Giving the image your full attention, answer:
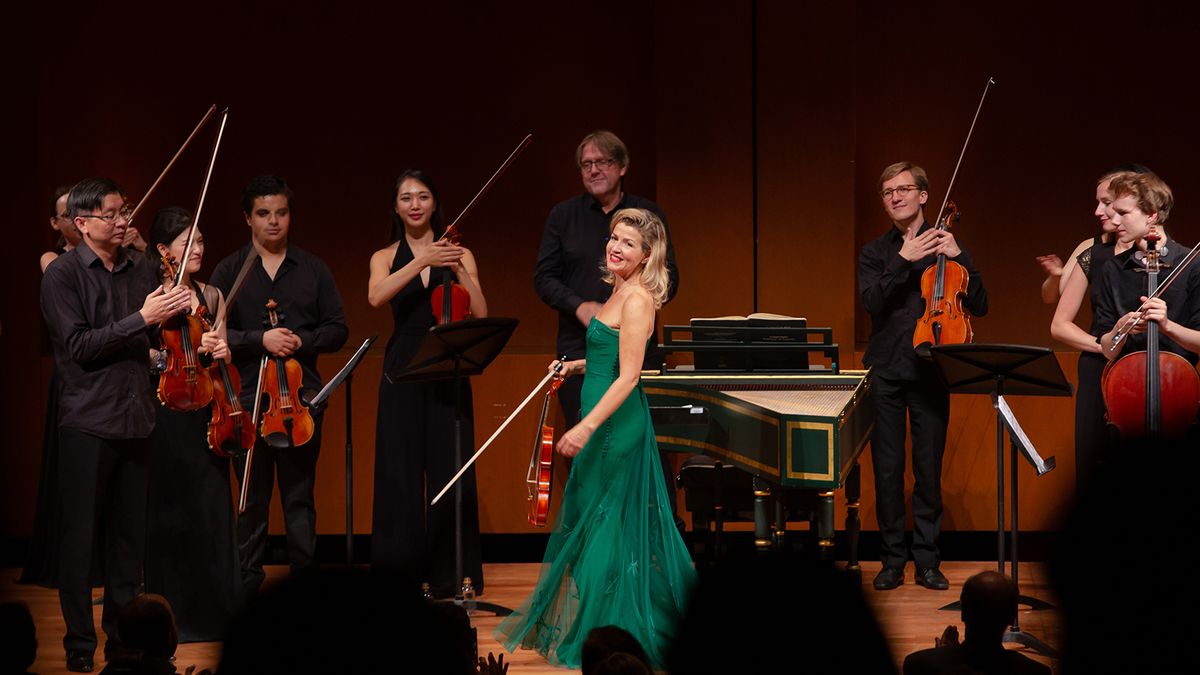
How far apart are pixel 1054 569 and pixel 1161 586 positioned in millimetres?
110

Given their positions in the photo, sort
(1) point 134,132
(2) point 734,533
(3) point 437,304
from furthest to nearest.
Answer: (1) point 134,132
(2) point 734,533
(3) point 437,304

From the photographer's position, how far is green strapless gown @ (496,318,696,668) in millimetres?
4324

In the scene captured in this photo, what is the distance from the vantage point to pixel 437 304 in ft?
16.9

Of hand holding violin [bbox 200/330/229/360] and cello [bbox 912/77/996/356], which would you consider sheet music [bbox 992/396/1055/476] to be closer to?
cello [bbox 912/77/996/356]

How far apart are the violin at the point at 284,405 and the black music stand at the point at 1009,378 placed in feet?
7.54

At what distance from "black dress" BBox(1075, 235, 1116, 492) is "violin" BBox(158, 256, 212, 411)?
3109 mm

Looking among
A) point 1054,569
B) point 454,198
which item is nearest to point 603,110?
point 454,198

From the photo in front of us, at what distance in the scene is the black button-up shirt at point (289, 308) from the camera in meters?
5.21

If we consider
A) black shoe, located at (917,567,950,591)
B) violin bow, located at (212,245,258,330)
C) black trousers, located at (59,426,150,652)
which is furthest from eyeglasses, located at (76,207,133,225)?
black shoe, located at (917,567,950,591)

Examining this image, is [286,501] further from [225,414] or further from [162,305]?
[162,305]

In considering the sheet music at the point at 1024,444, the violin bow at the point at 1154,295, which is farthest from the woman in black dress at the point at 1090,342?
the sheet music at the point at 1024,444

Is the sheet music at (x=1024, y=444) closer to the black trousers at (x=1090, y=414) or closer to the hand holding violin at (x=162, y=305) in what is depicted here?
the black trousers at (x=1090, y=414)

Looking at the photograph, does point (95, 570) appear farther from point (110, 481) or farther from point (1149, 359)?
point (1149, 359)

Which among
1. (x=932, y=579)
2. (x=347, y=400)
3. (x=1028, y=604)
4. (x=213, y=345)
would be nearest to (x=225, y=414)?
(x=213, y=345)
